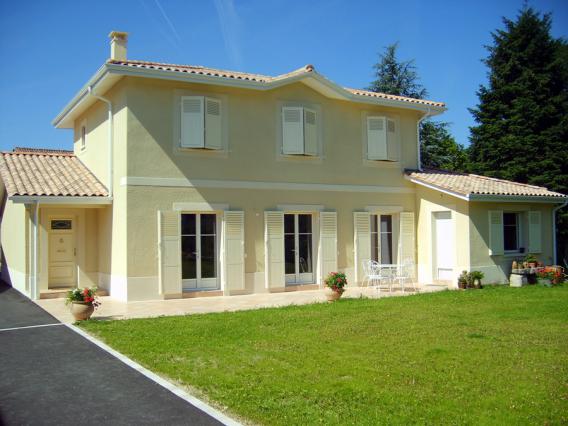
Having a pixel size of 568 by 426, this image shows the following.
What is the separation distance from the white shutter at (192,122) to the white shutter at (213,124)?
0.15 m

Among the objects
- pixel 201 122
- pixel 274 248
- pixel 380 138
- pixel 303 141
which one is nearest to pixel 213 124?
pixel 201 122

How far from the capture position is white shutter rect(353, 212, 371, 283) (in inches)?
621

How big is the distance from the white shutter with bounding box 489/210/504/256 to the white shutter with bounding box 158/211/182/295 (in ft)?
28.8

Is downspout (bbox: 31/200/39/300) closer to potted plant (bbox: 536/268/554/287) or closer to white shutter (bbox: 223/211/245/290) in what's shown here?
white shutter (bbox: 223/211/245/290)

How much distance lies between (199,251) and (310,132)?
454 cm

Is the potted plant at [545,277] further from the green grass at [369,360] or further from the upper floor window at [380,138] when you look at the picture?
the upper floor window at [380,138]

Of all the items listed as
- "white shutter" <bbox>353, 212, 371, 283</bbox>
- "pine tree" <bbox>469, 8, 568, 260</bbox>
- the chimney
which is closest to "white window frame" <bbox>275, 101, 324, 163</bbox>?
"white shutter" <bbox>353, 212, 371, 283</bbox>

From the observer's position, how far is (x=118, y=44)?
49.7ft

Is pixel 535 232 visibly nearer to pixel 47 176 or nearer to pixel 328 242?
pixel 328 242

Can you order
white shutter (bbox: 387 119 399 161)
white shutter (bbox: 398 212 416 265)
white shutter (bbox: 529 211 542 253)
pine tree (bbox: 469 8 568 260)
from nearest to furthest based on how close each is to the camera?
white shutter (bbox: 398 212 416 265), white shutter (bbox: 387 119 399 161), white shutter (bbox: 529 211 542 253), pine tree (bbox: 469 8 568 260)

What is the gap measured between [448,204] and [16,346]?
466 inches

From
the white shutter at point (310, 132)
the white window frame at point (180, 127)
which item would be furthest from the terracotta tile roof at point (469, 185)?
the white window frame at point (180, 127)

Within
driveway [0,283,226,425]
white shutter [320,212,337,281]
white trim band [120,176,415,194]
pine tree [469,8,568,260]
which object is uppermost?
pine tree [469,8,568,260]

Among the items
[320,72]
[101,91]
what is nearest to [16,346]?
[101,91]
